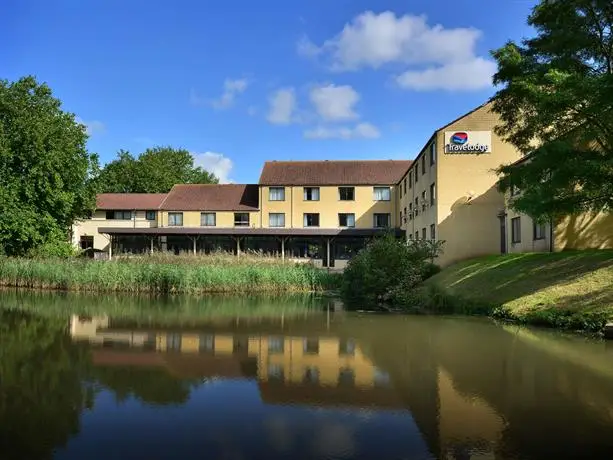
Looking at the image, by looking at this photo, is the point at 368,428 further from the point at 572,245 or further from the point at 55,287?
the point at 55,287

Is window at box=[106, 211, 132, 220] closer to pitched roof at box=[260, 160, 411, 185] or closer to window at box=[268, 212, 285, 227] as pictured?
pitched roof at box=[260, 160, 411, 185]

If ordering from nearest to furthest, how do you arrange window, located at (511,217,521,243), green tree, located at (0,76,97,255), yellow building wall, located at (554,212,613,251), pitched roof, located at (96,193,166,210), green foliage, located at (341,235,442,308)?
green foliage, located at (341,235,442,308), yellow building wall, located at (554,212,613,251), window, located at (511,217,521,243), green tree, located at (0,76,97,255), pitched roof, located at (96,193,166,210)

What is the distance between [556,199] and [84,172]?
114 feet

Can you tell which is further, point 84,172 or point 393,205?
point 393,205

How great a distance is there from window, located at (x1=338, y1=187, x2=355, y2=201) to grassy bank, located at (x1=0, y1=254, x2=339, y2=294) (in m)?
19.5

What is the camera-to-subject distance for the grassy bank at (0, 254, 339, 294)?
26297mm

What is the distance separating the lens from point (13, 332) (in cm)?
1266

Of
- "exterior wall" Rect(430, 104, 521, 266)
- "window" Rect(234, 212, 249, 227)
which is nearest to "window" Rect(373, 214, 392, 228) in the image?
"window" Rect(234, 212, 249, 227)

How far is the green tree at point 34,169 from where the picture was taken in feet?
118

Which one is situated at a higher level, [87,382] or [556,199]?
[556,199]

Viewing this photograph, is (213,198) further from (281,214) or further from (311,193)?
(311,193)

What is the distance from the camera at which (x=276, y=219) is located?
48.7 m

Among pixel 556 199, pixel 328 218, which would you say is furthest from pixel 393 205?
pixel 556 199

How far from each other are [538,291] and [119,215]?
4315cm
